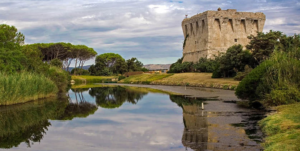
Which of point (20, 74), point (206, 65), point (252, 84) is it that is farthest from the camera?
point (206, 65)

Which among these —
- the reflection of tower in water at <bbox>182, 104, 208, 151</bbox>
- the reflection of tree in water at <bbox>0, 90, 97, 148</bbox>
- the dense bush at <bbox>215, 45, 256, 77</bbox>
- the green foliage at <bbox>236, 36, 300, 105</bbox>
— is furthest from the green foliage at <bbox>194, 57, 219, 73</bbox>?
the reflection of tower in water at <bbox>182, 104, 208, 151</bbox>

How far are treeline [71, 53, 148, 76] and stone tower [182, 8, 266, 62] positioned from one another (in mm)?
31638

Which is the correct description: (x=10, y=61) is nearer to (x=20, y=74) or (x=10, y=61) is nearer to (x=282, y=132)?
(x=20, y=74)

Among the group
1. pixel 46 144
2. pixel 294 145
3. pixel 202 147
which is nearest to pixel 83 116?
pixel 46 144

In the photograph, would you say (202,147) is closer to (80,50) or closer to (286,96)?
(286,96)

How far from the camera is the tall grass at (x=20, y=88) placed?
1925cm

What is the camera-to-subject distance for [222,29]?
54688mm

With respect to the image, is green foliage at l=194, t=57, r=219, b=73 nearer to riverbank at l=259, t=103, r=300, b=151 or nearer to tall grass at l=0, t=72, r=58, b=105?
tall grass at l=0, t=72, r=58, b=105

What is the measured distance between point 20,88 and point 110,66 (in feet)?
261

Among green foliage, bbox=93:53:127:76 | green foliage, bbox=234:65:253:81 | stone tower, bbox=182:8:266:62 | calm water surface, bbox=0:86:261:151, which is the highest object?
stone tower, bbox=182:8:266:62

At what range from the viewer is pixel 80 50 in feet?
269

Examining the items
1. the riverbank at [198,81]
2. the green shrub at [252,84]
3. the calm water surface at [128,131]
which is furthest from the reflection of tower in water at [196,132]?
the riverbank at [198,81]

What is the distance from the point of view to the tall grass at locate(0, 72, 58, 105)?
19.2 meters

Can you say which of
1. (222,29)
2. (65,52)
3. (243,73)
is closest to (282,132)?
Answer: (243,73)
